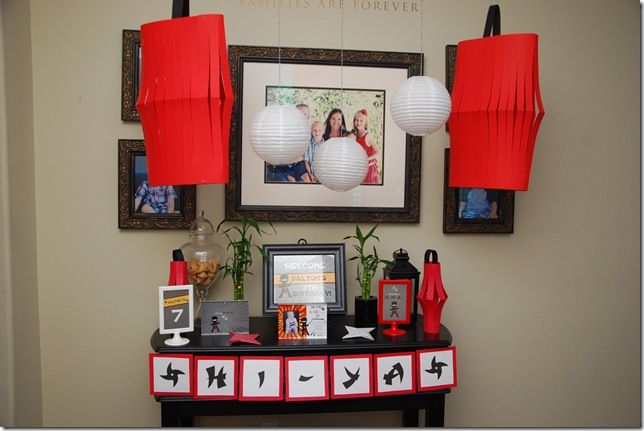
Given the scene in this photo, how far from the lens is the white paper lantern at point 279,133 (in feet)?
5.53

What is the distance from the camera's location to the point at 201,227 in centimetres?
211

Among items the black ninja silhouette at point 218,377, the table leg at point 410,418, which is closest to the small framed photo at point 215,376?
the black ninja silhouette at point 218,377

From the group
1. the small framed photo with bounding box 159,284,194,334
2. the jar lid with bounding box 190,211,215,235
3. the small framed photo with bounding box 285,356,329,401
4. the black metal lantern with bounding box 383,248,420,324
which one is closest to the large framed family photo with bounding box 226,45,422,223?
the jar lid with bounding box 190,211,215,235

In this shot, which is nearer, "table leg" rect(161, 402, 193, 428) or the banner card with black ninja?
"table leg" rect(161, 402, 193, 428)

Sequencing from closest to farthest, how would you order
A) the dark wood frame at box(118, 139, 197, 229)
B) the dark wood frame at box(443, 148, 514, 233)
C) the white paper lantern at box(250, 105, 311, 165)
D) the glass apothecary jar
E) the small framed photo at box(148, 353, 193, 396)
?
the white paper lantern at box(250, 105, 311, 165) < the small framed photo at box(148, 353, 193, 396) < the glass apothecary jar < the dark wood frame at box(118, 139, 197, 229) < the dark wood frame at box(443, 148, 514, 233)

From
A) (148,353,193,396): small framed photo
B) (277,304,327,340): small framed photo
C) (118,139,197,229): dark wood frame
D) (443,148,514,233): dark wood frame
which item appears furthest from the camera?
(443,148,514,233): dark wood frame

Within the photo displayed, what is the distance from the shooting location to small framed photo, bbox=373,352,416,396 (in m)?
1.86

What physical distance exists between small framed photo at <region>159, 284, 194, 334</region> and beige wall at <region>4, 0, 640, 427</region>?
401mm

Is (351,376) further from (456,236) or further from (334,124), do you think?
(334,124)

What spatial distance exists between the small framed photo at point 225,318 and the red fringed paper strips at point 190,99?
0.55 metres

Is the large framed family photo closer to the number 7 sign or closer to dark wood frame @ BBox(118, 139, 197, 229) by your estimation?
dark wood frame @ BBox(118, 139, 197, 229)

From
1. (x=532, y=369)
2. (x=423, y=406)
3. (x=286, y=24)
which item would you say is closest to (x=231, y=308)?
(x=423, y=406)

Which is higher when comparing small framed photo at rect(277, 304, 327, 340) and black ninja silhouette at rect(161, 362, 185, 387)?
small framed photo at rect(277, 304, 327, 340)

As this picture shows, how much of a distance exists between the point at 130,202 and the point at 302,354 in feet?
3.52
